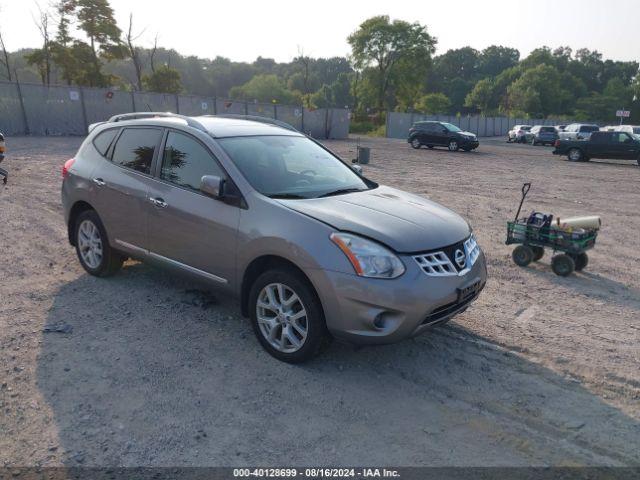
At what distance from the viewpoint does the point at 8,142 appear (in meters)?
21.2

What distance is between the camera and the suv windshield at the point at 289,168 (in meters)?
4.26

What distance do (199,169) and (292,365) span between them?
186cm

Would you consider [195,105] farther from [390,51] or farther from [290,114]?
[390,51]

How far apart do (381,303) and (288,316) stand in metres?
0.77

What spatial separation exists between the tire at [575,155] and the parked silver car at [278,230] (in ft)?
80.0

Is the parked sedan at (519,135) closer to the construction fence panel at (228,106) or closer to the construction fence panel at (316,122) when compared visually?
the construction fence panel at (316,122)

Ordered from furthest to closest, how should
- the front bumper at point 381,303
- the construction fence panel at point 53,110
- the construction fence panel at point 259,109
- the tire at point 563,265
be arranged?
the construction fence panel at point 259,109, the construction fence panel at point 53,110, the tire at point 563,265, the front bumper at point 381,303

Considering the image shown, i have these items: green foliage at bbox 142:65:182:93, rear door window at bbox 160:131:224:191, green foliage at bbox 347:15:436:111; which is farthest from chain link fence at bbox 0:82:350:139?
green foliage at bbox 347:15:436:111

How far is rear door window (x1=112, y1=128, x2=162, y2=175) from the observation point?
192 inches

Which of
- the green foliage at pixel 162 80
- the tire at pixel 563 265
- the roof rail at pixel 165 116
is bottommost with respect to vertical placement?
the tire at pixel 563 265

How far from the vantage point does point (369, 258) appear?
3.50 metres

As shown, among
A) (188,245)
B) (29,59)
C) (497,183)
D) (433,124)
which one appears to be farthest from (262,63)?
(188,245)

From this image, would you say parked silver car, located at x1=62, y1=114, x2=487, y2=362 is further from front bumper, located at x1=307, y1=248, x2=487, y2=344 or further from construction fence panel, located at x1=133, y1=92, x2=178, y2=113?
construction fence panel, located at x1=133, y1=92, x2=178, y2=113

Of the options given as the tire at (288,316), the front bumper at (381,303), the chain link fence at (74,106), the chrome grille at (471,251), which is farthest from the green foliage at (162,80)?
the front bumper at (381,303)
